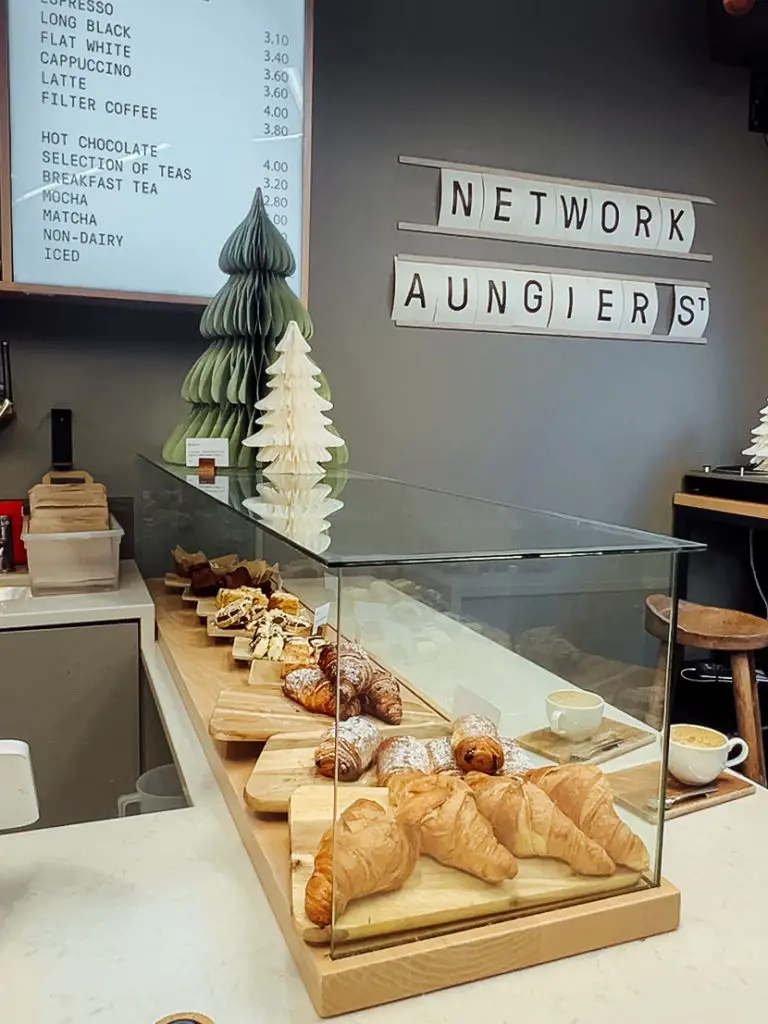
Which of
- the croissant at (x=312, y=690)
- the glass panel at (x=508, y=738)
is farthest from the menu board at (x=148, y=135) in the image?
the glass panel at (x=508, y=738)

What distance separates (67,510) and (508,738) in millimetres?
1178

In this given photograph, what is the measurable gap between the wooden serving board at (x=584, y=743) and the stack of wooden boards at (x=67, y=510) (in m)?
1.16

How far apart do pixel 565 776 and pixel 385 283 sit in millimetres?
1876

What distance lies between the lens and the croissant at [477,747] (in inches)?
34.4

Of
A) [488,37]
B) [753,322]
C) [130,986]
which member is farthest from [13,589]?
[753,322]

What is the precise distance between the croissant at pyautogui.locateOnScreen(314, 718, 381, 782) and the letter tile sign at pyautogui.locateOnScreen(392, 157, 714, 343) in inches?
67.7

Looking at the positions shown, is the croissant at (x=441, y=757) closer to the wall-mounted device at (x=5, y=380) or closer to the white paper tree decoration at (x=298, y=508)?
A: the white paper tree decoration at (x=298, y=508)

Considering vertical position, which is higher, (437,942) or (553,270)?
(553,270)

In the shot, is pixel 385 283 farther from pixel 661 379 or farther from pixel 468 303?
pixel 661 379

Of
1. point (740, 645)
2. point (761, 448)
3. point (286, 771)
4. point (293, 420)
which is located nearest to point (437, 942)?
point (286, 771)

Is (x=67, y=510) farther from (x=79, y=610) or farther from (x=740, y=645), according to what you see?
(x=740, y=645)

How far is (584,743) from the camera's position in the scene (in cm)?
93

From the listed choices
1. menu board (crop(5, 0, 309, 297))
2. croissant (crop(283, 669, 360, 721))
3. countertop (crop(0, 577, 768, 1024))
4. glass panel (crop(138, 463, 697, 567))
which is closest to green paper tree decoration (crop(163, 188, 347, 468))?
menu board (crop(5, 0, 309, 297))

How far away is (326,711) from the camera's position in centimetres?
111
